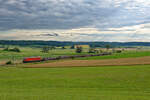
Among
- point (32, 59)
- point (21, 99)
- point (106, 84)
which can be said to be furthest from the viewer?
point (32, 59)

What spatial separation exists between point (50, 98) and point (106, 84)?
10187 mm

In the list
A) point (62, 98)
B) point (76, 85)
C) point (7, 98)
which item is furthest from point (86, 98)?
point (76, 85)

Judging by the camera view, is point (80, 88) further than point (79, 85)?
No

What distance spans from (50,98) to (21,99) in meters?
2.41

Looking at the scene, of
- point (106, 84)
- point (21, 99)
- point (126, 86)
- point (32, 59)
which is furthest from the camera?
point (32, 59)

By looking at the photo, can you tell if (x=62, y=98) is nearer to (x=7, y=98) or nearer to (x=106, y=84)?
(x=7, y=98)

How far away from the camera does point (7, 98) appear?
48.1 feet

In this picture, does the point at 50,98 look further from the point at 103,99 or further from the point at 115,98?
the point at 115,98

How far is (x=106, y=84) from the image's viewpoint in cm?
2292

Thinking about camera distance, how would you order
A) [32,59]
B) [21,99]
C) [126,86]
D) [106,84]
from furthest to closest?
[32,59] → [106,84] → [126,86] → [21,99]

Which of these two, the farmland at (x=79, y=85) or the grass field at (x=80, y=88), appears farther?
the farmland at (x=79, y=85)

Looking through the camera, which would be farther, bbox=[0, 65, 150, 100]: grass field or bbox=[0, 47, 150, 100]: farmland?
bbox=[0, 47, 150, 100]: farmland

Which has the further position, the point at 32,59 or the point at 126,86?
the point at 32,59

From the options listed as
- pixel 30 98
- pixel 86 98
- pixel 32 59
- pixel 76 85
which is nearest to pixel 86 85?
pixel 76 85
